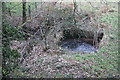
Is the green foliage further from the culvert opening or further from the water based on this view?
the culvert opening

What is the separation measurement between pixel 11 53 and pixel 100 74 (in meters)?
3.38

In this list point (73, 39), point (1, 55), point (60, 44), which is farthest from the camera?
point (73, 39)

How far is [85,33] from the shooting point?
41.1ft

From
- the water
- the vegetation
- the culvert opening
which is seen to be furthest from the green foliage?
the culvert opening

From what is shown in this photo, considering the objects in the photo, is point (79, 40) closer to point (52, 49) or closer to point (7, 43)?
point (52, 49)

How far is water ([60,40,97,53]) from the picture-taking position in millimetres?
11508

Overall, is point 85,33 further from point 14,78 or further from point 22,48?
point 14,78

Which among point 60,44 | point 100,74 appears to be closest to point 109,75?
point 100,74

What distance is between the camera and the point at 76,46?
474 inches

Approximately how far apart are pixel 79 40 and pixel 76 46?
69cm

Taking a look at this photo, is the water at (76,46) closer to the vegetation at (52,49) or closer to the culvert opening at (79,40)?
the culvert opening at (79,40)

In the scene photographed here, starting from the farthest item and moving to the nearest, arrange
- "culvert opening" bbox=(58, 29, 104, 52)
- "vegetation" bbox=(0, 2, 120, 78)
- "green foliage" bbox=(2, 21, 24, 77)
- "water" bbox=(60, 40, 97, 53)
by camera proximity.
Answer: "culvert opening" bbox=(58, 29, 104, 52), "water" bbox=(60, 40, 97, 53), "vegetation" bbox=(0, 2, 120, 78), "green foliage" bbox=(2, 21, 24, 77)

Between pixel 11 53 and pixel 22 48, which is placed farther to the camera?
pixel 22 48

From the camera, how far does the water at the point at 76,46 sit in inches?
453
